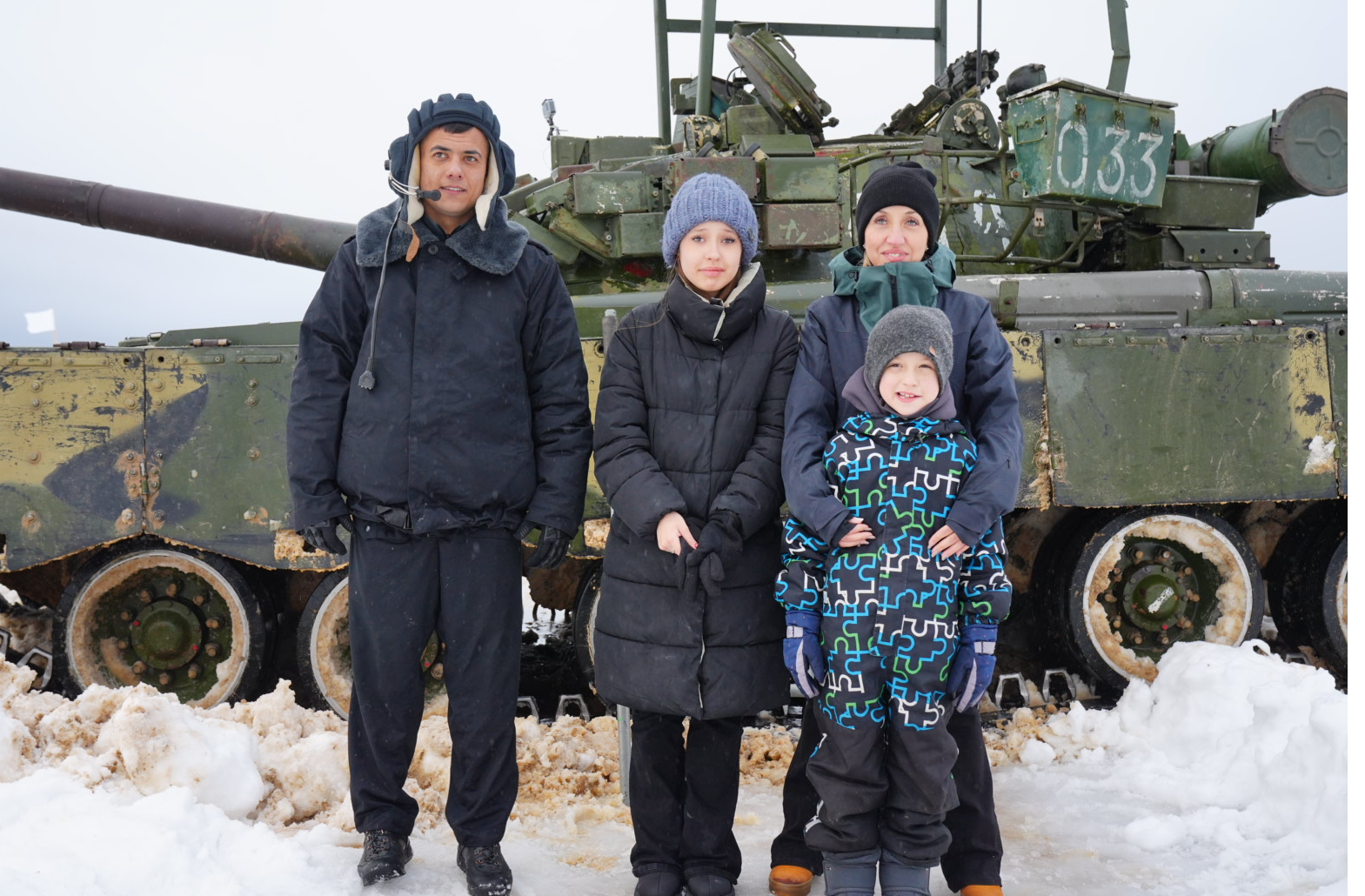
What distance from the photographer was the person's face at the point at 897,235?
3.26m

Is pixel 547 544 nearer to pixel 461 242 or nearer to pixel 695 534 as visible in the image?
pixel 695 534

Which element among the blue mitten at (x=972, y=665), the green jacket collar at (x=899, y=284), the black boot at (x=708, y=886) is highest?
the green jacket collar at (x=899, y=284)

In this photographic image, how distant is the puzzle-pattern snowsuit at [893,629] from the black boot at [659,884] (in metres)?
0.44

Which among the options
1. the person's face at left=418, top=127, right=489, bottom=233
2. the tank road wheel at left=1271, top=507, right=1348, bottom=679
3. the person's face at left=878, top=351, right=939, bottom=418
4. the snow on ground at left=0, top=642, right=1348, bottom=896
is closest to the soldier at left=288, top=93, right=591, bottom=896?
the person's face at left=418, top=127, right=489, bottom=233

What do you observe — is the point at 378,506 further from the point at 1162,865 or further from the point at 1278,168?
the point at 1278,168

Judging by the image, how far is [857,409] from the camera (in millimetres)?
3094

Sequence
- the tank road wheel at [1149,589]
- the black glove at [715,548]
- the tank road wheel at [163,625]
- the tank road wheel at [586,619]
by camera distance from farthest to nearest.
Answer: the tank road wheel at [1149,589] < the tank road wheel at [586,619] < the tank road wheel at [163,625] < the black glove at [715,548]

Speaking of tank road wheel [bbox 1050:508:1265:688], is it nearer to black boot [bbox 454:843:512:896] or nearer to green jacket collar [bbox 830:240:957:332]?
green jacket collar [bbox 830:240:957:332]

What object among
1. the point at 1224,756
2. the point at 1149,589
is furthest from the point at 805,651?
the point at 1149,589

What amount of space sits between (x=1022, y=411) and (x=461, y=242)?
3.12 metres

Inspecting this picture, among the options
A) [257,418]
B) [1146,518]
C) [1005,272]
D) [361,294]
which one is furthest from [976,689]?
[1005,272]

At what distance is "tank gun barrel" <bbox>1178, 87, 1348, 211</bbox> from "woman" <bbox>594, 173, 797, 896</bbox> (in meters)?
4.72

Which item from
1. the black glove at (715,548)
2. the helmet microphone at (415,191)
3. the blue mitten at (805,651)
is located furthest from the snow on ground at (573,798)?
the helmet microphone at (415,191)

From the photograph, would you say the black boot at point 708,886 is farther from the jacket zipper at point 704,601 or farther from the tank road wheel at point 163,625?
the tank road wheel at point 163,625
